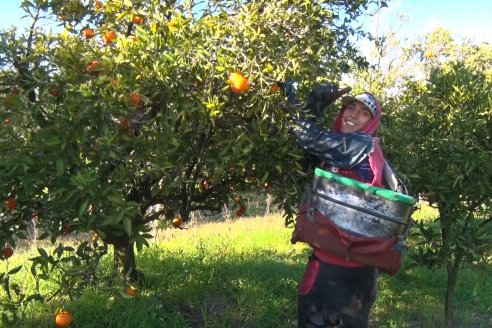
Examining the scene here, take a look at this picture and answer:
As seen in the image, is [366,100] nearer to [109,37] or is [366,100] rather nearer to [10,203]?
[109,37]

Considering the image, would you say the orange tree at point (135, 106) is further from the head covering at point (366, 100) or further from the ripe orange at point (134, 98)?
the head covering at point (366, 100)

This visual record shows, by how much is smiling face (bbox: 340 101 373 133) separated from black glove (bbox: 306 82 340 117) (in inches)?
5.9

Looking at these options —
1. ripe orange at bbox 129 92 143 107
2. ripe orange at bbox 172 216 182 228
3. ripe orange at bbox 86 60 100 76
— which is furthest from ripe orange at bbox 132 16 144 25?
ripe orange at bbox 172 216 182 228

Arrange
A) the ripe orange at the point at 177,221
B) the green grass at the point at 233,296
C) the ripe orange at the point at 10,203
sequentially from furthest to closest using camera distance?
the green grass at the point at 233,296 < the ripe orange at the point at 177,221 < the ripe orange at the point at 10,203

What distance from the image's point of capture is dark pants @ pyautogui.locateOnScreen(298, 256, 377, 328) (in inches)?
95.7

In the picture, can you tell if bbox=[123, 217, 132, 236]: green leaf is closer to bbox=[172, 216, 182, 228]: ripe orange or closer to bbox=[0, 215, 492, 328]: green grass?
bbox=[0, 215, 492, 328]: green grass

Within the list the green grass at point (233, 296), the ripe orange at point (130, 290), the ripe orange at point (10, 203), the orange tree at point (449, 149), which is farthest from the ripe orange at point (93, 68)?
the orange tree at point (449, 149)

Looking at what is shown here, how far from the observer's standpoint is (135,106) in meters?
1.92

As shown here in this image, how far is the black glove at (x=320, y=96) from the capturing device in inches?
95.5

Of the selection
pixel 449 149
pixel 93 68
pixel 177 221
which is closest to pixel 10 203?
pixel 93 68

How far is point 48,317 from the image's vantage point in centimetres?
328

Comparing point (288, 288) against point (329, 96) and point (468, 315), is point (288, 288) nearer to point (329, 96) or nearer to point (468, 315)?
point (468, 315)

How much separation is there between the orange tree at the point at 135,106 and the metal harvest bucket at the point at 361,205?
22cm

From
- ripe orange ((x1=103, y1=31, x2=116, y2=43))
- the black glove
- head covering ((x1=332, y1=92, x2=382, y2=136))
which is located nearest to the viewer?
ripe orange ((x1=103, y1=31, x2=116, y2=43))
